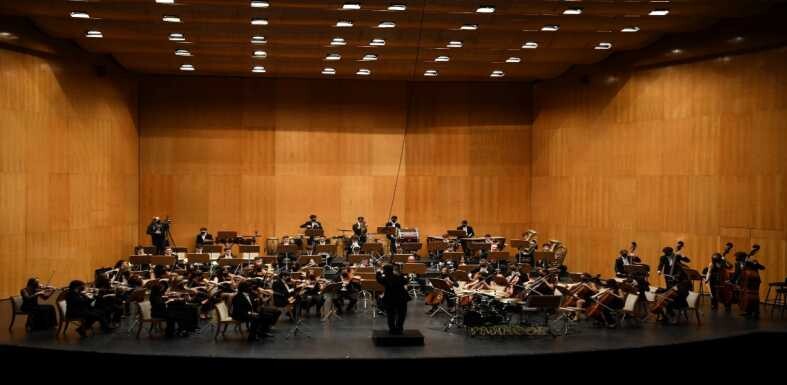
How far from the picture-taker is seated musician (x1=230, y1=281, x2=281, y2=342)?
631 inches

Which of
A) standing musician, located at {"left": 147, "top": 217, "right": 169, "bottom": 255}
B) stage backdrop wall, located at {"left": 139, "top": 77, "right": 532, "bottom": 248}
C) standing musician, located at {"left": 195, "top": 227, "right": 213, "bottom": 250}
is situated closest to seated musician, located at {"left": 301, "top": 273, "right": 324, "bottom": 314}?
standing musician, located at {"left": 195, "top": 227, "right": 213, "bottom": 250}

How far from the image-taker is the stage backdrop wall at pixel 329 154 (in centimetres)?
2917

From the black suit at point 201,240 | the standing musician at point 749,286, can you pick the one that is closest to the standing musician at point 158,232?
the black suit at point 201,240

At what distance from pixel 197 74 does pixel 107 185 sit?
5.25 m

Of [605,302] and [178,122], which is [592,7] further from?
[178,122]

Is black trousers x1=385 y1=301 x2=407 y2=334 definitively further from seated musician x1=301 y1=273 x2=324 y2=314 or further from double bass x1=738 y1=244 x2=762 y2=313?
double bass x1=738 y1=244 x2=762 y2=313

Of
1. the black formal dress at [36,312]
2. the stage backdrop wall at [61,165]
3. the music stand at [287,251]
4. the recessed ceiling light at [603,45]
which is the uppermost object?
the recessed ceiling light at [603,45]

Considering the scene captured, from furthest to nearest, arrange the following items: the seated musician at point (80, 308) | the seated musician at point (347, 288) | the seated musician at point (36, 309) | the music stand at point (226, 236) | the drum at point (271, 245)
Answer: the drum at point (271, 245)
the music stand at point (226, 236)
the seated musician at point (347, 288)
the seated musician at point (36, 309)
the seated musician at point (80, 308)

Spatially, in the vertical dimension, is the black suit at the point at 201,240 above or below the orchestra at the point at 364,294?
above

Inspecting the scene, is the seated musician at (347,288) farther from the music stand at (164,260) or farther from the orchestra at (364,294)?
the music stand at (164,260)

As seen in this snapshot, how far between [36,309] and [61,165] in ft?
26.0

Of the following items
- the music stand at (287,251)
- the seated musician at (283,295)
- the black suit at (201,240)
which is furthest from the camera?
the black suit at (201,240)

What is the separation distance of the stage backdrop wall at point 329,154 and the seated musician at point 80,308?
12.6m

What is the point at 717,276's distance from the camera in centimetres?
1959
